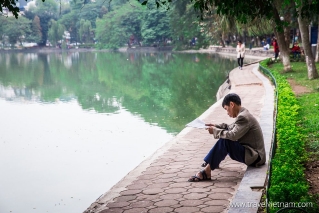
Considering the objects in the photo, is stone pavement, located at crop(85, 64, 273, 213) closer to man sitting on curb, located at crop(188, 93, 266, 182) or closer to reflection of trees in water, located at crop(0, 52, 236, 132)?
man sitting on curb, located at crop(188, 93, 266, 182)

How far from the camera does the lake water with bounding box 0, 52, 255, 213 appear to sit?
8055mm

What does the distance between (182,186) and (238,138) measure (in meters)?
0.89

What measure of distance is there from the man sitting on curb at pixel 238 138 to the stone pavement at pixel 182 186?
177 mm

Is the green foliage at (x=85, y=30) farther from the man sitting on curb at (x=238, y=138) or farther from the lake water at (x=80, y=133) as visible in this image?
the man sitting on curb at (x=238, y=138)

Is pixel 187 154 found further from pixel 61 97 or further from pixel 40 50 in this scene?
pixel 40 50

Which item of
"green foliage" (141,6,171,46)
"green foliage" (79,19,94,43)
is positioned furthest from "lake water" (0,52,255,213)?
"green foliage" (79,19,94,43)

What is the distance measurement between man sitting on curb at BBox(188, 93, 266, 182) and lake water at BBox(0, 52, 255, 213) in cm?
261

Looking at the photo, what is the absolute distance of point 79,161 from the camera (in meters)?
9.81

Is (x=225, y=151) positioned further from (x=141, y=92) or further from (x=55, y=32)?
(x=55, y=32)

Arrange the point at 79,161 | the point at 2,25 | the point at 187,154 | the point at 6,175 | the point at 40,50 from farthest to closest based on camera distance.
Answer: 1. the point at 40,50
2. the point at 2,25
3. the point at 79,161
4. the point at 6,175
5. the point at 187,154

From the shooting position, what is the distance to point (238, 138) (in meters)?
5.48

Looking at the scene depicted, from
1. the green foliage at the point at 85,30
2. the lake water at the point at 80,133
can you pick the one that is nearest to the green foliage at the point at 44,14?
the green foliage at the point at 85,30

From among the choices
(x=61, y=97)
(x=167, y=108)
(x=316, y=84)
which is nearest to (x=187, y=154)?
(x=316, y=84)

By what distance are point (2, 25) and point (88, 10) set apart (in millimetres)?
16079
